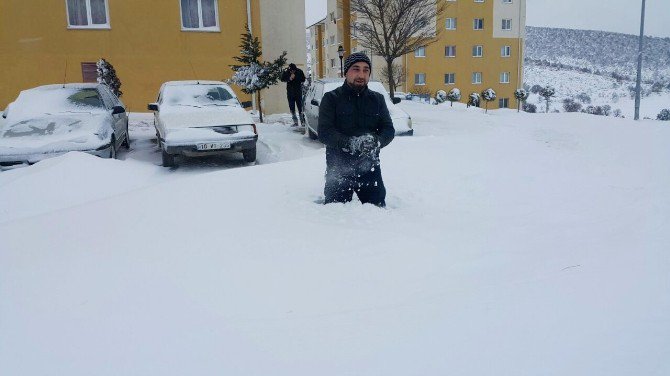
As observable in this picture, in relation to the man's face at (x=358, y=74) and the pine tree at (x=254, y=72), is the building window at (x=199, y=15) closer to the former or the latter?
the pine tree at (x=254, y=72)

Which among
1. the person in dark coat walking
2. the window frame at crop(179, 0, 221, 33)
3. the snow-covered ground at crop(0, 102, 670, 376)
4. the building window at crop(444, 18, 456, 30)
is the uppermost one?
the building window at crop(444, 18, 456, 30)

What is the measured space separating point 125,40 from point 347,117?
1426cm

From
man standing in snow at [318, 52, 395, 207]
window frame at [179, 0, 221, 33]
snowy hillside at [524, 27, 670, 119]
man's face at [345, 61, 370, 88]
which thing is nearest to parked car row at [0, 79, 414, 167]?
man standing in snow at [318, 52, 395, 207]

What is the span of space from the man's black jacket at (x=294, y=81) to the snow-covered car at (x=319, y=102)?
2.44 ft

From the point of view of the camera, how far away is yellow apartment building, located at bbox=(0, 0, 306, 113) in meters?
15.3

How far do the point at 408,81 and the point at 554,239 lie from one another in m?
40.0

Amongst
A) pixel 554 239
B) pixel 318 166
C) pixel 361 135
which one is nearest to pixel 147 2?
pixel 318 166

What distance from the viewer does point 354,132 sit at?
4.16 metres

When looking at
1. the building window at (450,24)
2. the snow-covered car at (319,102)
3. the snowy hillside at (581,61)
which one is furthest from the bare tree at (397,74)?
the snowy hillside at (581,61)

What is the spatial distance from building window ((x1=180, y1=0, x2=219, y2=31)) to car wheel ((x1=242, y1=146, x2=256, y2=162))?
9.45 m

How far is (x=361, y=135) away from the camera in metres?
4.14

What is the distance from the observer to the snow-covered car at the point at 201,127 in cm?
794

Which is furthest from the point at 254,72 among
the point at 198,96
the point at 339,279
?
the point at 339,279

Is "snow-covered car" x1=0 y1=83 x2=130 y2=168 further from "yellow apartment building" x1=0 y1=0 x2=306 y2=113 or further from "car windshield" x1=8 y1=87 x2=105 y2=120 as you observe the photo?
"yellow apartment building" x1=0 y1=0 x2=306 y2=113
